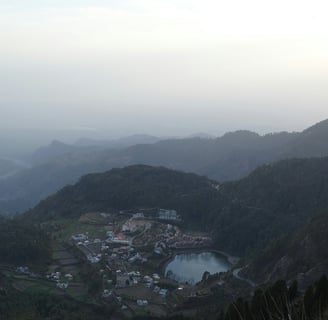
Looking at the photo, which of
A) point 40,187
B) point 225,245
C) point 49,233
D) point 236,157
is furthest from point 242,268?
point 40,187

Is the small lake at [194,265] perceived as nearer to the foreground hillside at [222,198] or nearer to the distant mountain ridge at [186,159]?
the foreground hillside at [222,198]

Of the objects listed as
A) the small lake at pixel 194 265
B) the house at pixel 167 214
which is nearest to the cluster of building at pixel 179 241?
the small lake at pixel 194 265

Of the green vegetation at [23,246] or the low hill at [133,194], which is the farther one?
the low hill at [133,194]

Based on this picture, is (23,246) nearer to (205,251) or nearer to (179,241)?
(179,241)

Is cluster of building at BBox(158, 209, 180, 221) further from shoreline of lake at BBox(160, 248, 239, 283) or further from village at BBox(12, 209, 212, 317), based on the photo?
shoreline of lake at BBox(160, 248, 239, 283)

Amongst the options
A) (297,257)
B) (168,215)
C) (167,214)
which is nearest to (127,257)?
(297,257)

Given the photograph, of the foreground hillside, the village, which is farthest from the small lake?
the foreground hillside

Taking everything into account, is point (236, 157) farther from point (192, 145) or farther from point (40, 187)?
point (40, 187)
